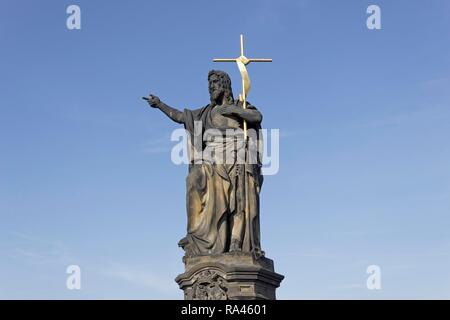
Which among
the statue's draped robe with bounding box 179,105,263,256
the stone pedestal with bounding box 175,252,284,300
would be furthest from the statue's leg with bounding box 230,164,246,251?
the stone pedestal with bounding box 175,252,284,300

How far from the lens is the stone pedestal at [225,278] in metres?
17.3

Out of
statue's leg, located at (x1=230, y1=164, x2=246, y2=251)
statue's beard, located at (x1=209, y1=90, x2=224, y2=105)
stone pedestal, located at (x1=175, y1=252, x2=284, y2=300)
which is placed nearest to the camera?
stone pedestal, located at (x1=175, y1=252, x2=284, y2=300)

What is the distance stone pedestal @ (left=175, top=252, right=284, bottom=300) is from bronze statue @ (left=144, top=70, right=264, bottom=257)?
270 millimetres

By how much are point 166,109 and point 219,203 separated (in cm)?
289

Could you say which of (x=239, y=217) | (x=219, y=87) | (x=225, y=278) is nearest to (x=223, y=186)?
(x=239, y=217)

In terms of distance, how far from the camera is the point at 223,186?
722 inches

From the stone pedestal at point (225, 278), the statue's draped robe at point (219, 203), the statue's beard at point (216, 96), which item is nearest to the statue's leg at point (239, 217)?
the statue's draped robe at point (219, 203)

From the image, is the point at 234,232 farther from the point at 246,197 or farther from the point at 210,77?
the point at 210,77

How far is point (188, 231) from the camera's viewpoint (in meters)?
18.4

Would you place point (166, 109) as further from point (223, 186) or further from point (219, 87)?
point (223, 186)

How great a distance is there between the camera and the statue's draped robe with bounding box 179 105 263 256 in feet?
59.3

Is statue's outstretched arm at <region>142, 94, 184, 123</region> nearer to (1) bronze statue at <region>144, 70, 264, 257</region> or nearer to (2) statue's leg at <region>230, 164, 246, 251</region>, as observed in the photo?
(1) bronze statue at <region>144, 70, 264, 257</region>
